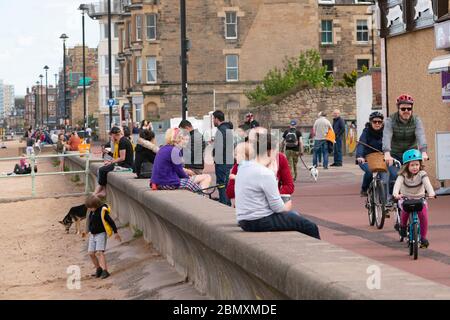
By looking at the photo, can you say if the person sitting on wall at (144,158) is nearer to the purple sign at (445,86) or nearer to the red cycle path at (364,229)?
the red cycle path at (364,229)

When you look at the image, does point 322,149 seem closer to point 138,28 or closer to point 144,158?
point 144,158

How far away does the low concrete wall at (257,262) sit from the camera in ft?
23.1

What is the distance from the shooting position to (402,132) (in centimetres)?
1592

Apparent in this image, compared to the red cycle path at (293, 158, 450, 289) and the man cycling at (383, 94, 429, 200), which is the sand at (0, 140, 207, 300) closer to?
the red cycle path at (293, 158, 450, 289)

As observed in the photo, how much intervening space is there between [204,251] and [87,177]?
21.0 m

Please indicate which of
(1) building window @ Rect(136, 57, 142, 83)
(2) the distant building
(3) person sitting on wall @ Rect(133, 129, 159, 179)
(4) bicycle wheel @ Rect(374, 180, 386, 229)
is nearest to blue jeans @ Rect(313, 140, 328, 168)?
(2) the distant building

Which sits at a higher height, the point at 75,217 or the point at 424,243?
the point at 424,243

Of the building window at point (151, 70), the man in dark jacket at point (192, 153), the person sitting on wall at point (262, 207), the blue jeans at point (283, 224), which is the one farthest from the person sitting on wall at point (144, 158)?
→ the building window at point (151, 70)

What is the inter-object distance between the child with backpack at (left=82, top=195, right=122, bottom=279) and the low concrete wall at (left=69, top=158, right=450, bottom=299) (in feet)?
2.61

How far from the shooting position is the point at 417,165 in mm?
13484

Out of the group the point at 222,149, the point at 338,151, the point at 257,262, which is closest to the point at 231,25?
the point at 338,151

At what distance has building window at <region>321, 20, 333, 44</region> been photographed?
88.5 meters

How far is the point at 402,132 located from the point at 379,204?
131 cm
